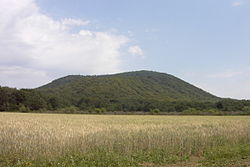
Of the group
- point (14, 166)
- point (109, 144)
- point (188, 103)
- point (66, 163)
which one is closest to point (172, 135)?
point (109, 144)

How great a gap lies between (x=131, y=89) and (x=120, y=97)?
16.1 metres

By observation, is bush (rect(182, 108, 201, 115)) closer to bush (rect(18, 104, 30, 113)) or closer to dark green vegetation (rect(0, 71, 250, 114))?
dark green vegetation (rect(0, 71, 250, 114))

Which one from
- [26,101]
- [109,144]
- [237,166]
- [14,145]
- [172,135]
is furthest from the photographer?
[26,101]

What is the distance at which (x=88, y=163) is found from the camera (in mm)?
11336

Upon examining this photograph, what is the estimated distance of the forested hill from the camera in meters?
116

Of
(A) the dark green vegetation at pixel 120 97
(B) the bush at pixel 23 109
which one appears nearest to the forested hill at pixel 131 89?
(A) the dark green vegetation at pixel 120 97

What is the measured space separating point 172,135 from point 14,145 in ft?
30.0

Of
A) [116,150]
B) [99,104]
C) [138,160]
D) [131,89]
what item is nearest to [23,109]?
[99,104]

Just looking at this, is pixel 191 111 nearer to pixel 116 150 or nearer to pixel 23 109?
pixel 23 109

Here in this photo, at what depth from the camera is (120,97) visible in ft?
372

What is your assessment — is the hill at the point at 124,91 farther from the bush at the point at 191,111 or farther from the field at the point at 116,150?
the field at the point at 116,150

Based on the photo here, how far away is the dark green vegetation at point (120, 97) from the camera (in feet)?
289

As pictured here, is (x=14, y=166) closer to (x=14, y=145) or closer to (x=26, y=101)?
(x=14, y=145)

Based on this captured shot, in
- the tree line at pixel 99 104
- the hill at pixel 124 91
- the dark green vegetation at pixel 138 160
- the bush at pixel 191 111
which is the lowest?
the dark green vegetation at pixel 138 160
